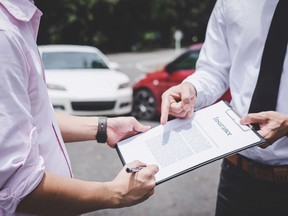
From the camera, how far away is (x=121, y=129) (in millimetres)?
1712

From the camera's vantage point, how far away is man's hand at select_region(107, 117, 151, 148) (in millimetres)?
1684

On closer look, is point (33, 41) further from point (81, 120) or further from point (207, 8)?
point (207, 8)

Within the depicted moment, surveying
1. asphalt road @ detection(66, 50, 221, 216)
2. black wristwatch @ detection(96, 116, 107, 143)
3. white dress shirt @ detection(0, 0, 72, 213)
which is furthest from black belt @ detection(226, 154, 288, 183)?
asphalt road @ detection(66, 50, 221, 216)

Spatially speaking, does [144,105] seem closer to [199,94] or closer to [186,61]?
[186,61]

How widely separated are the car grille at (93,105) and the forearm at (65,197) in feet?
17.8

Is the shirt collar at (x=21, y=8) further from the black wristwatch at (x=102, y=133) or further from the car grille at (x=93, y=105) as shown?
the car grille at (x=93, y=105)

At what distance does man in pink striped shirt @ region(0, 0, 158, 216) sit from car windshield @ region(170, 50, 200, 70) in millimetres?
5664

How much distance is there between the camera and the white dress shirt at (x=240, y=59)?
1.69 m

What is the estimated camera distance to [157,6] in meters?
38.4

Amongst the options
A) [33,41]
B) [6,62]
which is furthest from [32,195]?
[33,41]

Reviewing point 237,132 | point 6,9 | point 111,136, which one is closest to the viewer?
point 6,9

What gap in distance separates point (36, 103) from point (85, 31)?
1112 inches

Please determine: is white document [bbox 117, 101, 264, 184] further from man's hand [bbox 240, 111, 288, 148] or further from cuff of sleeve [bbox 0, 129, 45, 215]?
cuff of sleeve [bbox 0, 129, 45, 215]

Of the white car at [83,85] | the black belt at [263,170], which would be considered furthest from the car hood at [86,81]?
the black belt at [263,170]
